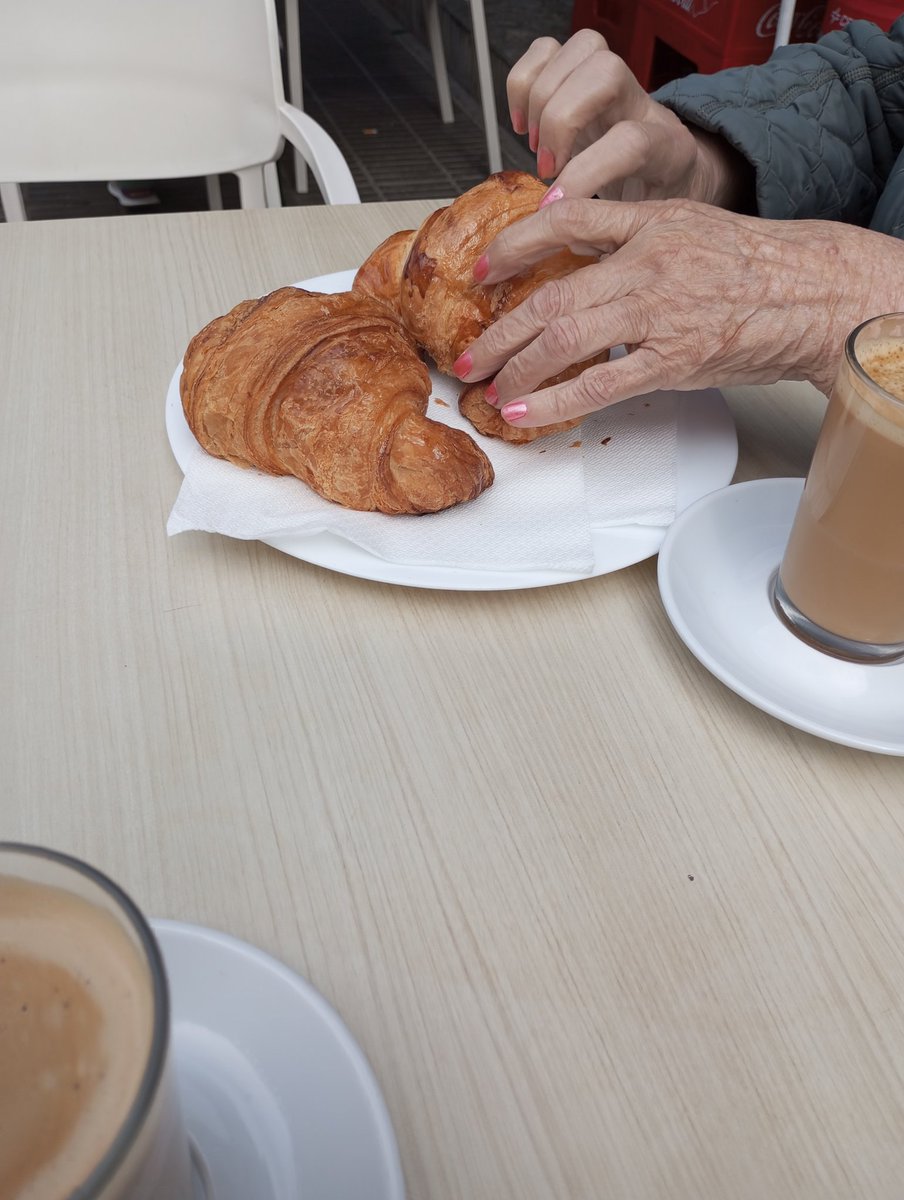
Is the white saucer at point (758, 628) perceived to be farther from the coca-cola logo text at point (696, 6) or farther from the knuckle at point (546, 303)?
the coca-cola logo text at point (696, 6)

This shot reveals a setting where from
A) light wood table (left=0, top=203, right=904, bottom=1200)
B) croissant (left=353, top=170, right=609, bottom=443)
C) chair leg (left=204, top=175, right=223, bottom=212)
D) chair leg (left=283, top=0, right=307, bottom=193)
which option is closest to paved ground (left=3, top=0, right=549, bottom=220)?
chair leg (left=283, top=0, right=307, bottom=193)

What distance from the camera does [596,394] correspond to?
75 centimetres

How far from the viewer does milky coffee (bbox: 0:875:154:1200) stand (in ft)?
0.82

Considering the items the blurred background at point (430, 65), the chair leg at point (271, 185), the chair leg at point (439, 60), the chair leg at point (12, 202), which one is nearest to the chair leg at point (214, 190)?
the chair leg at point (271, 185)

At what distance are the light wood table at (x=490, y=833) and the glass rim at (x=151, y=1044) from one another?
0.20 m

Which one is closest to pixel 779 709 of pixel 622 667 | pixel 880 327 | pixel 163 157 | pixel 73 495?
pixel 622 667

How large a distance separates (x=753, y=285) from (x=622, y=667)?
323mm

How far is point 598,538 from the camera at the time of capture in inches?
28.1

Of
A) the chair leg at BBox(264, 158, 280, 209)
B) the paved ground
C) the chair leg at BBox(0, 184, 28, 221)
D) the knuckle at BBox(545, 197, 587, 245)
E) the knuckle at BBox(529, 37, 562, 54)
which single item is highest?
the knuckle at BBox(529, 37, 562, 54)

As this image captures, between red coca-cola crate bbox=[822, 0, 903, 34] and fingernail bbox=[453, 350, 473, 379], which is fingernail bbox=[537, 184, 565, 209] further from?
red coca-cola crate bbox=[822, 0, 903, 34]

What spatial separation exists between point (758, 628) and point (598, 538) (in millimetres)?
132

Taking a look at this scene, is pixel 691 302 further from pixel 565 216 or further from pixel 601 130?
pixel 601 130

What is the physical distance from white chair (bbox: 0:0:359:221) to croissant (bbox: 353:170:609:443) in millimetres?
673

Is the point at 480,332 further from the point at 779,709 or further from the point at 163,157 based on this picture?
the point at 163,157
